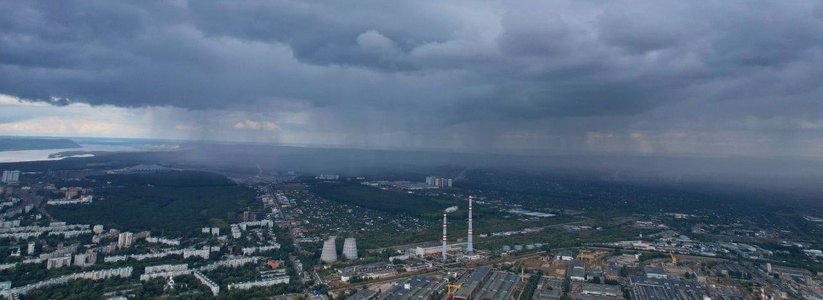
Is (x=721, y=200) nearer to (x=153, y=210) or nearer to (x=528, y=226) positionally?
(x=528, y=226)

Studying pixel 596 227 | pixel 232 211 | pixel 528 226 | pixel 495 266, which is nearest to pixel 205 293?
pixel 495 266

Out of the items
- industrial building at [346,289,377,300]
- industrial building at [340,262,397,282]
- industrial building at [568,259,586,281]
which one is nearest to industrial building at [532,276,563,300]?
industrial building at [568,259,586,281]

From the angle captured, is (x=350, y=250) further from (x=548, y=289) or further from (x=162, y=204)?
(x=162, y=204)

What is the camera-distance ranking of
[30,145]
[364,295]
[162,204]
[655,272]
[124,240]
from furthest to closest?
[30,145] → [162,204] → [124,240] → [655,272] → [364,295]

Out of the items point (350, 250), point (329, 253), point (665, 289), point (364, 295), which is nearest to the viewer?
point (364, 295)

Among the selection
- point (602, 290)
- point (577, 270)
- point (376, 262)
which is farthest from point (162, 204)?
point (602, 290)

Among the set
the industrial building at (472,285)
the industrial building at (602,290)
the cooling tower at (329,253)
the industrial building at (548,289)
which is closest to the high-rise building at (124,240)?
the cooling tower at (329,253)
